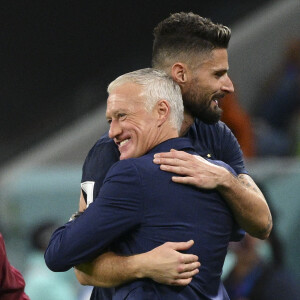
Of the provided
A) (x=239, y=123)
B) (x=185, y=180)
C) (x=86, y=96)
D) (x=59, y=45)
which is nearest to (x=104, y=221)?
(x=185, y=180)

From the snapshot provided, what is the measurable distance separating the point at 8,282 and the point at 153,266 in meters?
0.70

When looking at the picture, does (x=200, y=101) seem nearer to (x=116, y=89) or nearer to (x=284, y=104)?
(x=116, y=89)

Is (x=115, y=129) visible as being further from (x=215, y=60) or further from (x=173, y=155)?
(x=215, y=60)

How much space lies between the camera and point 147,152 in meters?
2.10

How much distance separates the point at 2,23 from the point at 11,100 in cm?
59

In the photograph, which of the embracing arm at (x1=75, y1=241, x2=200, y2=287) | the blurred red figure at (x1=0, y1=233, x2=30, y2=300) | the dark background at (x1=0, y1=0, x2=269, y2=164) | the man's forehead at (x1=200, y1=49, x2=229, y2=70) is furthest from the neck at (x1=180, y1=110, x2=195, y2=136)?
the dark background at (x1=0, y1=0, x2=269, y2=164)

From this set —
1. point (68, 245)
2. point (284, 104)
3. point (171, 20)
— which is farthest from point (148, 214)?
point (284, 104)

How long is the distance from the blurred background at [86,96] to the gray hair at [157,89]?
2165 mm

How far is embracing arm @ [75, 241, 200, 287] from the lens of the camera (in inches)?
77.2

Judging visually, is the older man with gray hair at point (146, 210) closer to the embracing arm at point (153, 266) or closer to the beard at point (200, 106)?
the embracing arm at point (153, 266)

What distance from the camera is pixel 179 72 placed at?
2.39 meters

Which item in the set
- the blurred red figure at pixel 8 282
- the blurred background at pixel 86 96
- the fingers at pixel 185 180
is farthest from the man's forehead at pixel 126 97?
the blurred background at pixel 86 96

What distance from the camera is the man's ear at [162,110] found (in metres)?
2.08

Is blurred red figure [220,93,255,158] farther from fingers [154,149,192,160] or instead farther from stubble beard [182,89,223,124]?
fingers [154,149,192,160]
